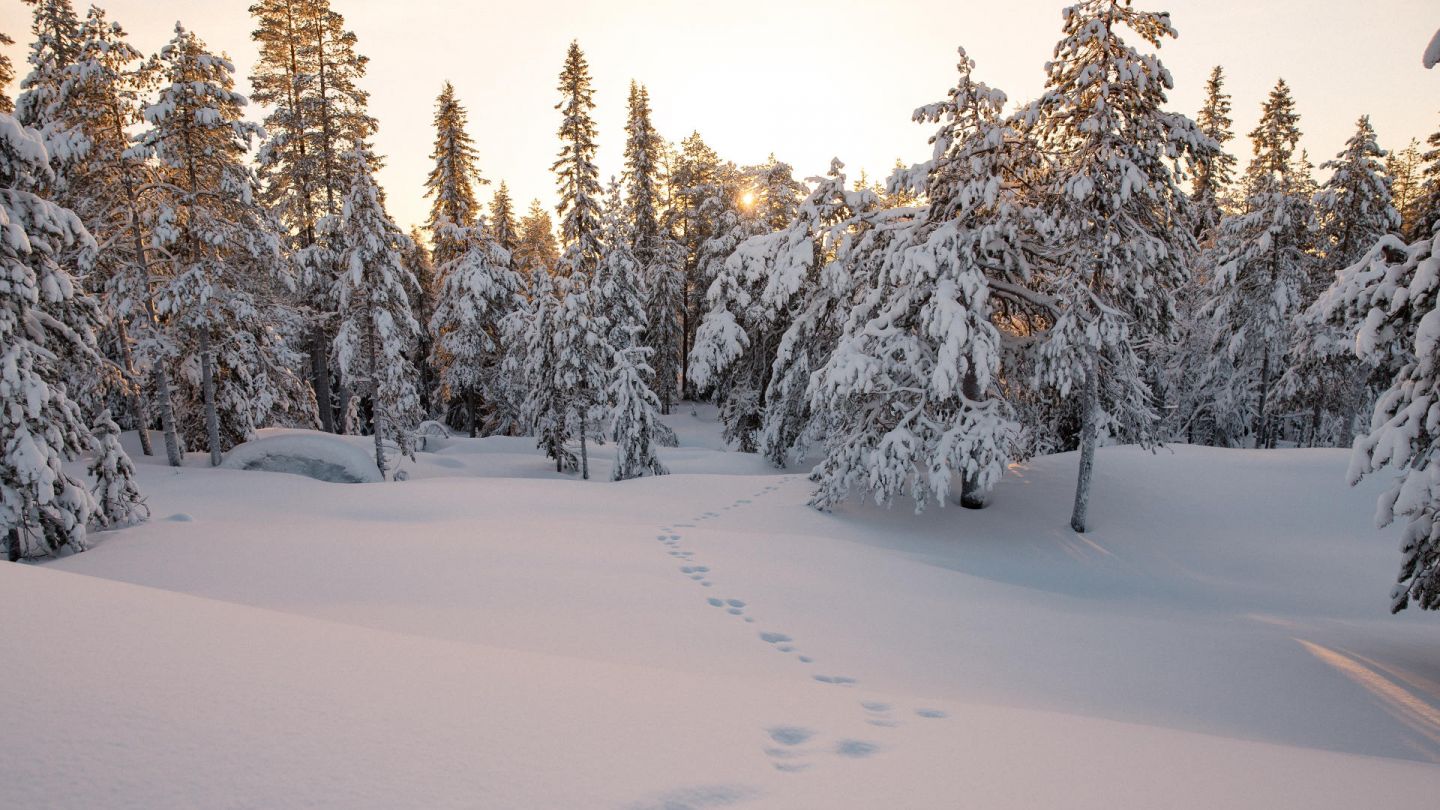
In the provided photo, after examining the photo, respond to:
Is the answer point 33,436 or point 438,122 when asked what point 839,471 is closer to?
point 33,436

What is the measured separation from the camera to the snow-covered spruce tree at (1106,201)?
12.2 meters

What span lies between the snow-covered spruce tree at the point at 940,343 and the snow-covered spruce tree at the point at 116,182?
15152mm

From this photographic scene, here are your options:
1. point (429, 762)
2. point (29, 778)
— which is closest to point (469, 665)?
point (429, 762)

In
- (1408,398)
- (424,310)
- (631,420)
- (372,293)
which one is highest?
(424,310)

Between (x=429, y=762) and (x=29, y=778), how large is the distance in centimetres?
118

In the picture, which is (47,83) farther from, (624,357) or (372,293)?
(624,357)

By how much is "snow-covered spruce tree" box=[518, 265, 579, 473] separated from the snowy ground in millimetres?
9492

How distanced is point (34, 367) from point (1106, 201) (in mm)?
17427

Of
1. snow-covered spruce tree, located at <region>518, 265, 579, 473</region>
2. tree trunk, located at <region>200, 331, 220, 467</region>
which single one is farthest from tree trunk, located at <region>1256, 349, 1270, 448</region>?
tree trunk, located at <region>200, 331, 220, 467</region>

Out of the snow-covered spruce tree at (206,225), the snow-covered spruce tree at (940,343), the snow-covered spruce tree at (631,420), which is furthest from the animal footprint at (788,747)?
the snow-covered spruce tree at (631,420)

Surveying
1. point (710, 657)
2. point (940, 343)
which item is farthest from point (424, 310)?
point (710, 657)

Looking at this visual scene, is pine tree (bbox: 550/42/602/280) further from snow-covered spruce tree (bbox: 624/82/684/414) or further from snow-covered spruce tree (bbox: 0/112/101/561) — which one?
snow-covered spruce tree (bbox: 0/112/101/561)

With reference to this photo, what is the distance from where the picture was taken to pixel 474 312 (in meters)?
28.4

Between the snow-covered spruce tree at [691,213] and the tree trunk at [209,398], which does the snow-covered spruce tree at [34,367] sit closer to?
the tree trunk at [209,398]
